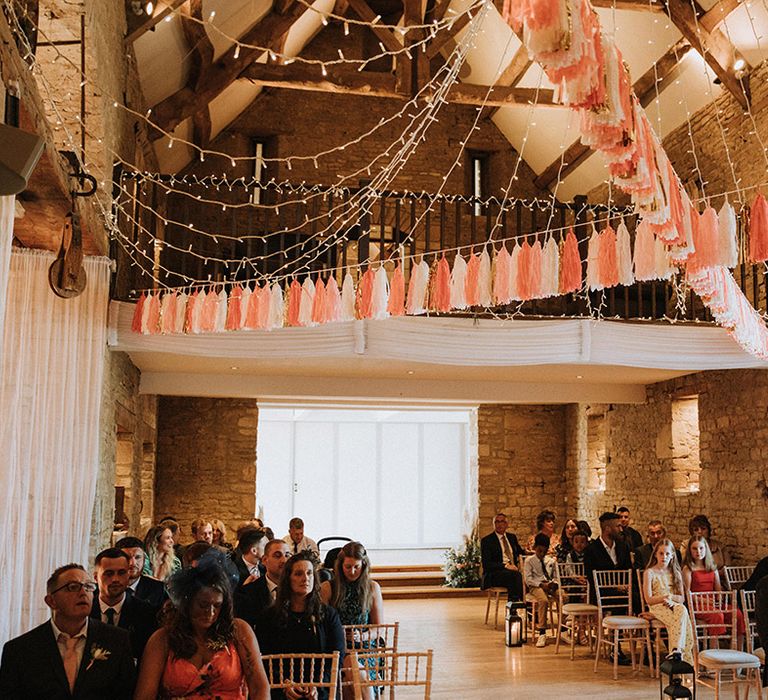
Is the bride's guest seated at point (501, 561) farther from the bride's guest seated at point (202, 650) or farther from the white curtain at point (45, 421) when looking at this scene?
the bride's guest seated at point (202, 650)

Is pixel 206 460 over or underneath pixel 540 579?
over

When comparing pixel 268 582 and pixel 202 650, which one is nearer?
pixel 202 650

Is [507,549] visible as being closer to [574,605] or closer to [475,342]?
[574,605]

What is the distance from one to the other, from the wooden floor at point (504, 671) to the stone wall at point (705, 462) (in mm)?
2178

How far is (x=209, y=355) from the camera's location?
295 inches

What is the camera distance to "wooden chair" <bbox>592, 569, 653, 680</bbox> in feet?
23.0

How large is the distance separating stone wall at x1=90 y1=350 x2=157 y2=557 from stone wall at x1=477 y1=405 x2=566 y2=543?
496 cm

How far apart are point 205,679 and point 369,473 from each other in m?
13.5

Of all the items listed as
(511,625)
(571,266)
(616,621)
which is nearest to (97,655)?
(571,266)

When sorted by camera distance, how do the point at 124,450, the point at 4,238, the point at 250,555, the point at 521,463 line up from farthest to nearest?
the point at 521,463, the point at 124,450, the point at 250,555, the point at 4,238

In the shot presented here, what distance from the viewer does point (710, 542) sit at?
8.55 m

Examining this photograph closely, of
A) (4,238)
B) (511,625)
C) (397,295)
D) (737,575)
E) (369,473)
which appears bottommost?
(511,625)

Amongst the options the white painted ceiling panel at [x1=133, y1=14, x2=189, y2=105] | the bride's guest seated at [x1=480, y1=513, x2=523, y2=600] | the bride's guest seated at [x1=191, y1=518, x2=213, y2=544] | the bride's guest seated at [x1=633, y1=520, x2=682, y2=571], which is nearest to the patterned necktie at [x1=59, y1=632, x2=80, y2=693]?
the bride's guest seated at [x1=191, y1=518, x2=213, y2=544]

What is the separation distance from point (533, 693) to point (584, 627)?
7.98ft
